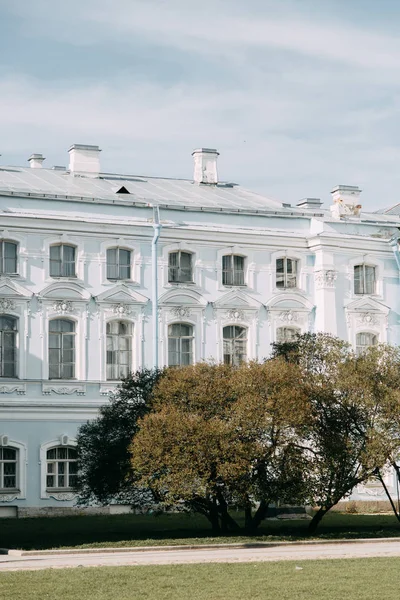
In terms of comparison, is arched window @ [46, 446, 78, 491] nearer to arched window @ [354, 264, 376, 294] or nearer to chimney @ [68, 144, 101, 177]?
chimney @ [68, 144, 101, 177]

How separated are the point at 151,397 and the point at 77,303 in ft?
41.8

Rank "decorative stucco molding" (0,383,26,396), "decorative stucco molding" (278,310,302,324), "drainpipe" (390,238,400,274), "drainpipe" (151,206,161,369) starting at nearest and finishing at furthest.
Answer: "decorative stucco molding" (0,383,26,396), "drainpipe" (151,206,161,369), "decorative stucco molding" (278,310,302,324), "drainpipe" (390,238,400,274)

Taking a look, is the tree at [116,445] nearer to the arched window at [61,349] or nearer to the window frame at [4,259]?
the arched window at [61,349]

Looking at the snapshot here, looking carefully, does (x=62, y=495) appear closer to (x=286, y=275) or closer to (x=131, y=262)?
(x=131, y=262)

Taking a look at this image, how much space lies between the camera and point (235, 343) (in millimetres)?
52312

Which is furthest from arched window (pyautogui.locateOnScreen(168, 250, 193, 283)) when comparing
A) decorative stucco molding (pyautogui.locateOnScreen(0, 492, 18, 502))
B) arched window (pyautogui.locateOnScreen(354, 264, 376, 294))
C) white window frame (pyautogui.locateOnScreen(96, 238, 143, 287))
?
decorative stucco molding (pyautogui.locateOnScreen(0, 492, 18, 502))

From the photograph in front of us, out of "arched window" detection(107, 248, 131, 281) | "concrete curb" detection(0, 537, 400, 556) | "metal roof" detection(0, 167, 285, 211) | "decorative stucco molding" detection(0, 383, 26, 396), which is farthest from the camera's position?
"metal roof" detection(0, 167, 285, 211)

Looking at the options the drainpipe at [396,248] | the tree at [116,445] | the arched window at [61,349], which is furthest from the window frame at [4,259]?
the drainpipe at [396,248]

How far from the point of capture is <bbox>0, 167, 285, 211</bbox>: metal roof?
50.9 metres

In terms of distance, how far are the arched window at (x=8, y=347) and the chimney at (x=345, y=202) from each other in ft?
49.5

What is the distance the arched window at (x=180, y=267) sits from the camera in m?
51.3

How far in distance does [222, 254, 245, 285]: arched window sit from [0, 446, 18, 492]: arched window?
11082 millimetres

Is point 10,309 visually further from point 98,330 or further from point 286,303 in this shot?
point 286,303

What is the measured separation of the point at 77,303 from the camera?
49406 mm
